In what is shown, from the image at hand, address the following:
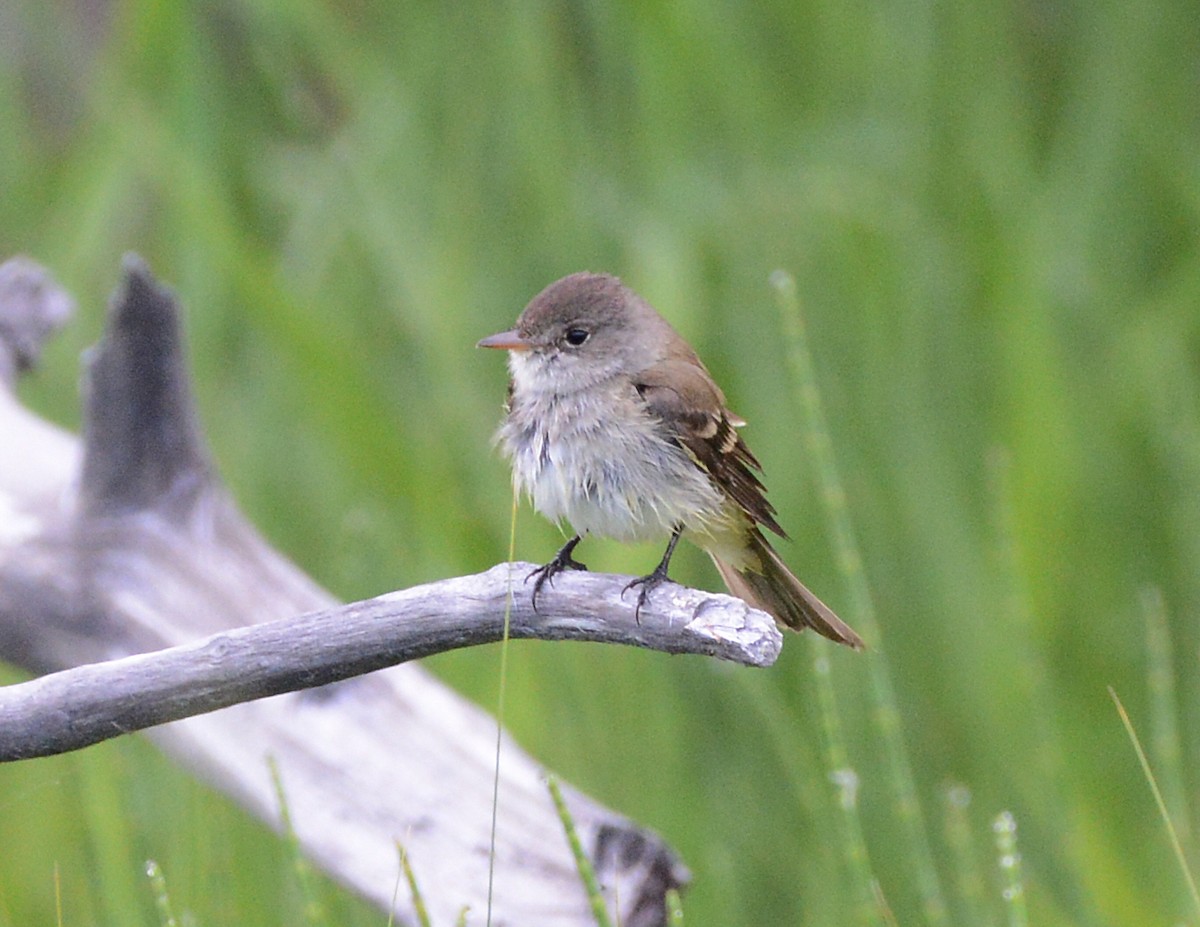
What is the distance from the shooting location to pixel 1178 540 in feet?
14.2

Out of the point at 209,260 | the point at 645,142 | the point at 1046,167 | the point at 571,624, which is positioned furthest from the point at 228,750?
the point at 1046,167

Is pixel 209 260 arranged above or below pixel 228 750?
above

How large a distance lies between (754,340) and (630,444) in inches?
64.5

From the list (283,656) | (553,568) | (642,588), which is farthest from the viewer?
(553,568)

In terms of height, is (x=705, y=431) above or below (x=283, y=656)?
above

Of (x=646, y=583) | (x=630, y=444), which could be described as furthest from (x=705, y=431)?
(x=646, y=583)

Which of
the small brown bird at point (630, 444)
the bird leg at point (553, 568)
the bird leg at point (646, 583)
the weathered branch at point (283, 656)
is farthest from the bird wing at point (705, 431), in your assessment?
the weathered branch at point (283, 656)

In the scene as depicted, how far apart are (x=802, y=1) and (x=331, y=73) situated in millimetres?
1360

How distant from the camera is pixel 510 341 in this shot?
3.03 m

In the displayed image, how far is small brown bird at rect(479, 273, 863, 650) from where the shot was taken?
2.79 metres

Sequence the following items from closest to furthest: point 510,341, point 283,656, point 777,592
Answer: point 283,656, point 777,592, point 510,341

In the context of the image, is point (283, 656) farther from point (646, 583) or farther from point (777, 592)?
point (777, 592)

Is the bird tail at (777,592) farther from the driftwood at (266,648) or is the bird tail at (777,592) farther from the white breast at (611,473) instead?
the driftwood at (266,648)

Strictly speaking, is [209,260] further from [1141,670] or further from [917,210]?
[1141,670]
